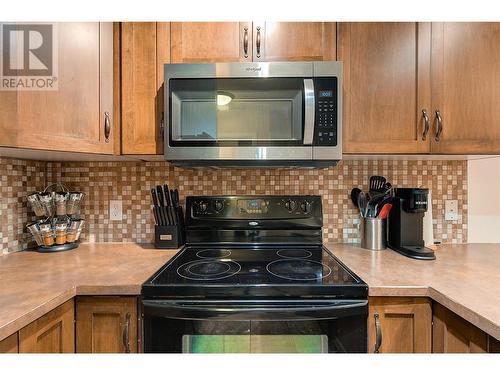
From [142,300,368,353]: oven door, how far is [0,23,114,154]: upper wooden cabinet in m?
0.72

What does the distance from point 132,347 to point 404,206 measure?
1335 millimetres

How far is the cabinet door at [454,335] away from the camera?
0.82 m

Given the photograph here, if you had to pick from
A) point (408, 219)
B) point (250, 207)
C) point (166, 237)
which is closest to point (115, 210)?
point (166, 237)

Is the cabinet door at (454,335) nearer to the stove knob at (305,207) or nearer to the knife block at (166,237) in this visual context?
the stove knob at (305,207)

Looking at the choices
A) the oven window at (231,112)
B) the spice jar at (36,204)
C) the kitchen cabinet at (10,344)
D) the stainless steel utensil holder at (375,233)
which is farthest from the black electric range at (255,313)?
the spice jar at (36,204)

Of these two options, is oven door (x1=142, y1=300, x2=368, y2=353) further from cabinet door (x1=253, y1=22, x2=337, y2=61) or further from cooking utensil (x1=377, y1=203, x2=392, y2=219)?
cabinet door (x1=253, y1=22, x2=337, y2=61)

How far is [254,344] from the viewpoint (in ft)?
3.21

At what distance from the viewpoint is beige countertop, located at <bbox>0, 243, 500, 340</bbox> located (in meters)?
0.81

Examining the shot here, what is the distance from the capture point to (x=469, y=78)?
1.27m

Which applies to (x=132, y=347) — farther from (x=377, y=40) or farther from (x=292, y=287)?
(x=377, y=40)

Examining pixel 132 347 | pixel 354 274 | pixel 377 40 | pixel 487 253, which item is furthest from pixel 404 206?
pixel 132 347

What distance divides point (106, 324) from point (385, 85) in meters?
1.49

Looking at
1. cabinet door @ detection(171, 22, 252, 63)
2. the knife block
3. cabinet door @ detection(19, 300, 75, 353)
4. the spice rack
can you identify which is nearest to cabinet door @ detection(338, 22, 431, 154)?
cabinet door @ detection(171, 22, 252, 63)
